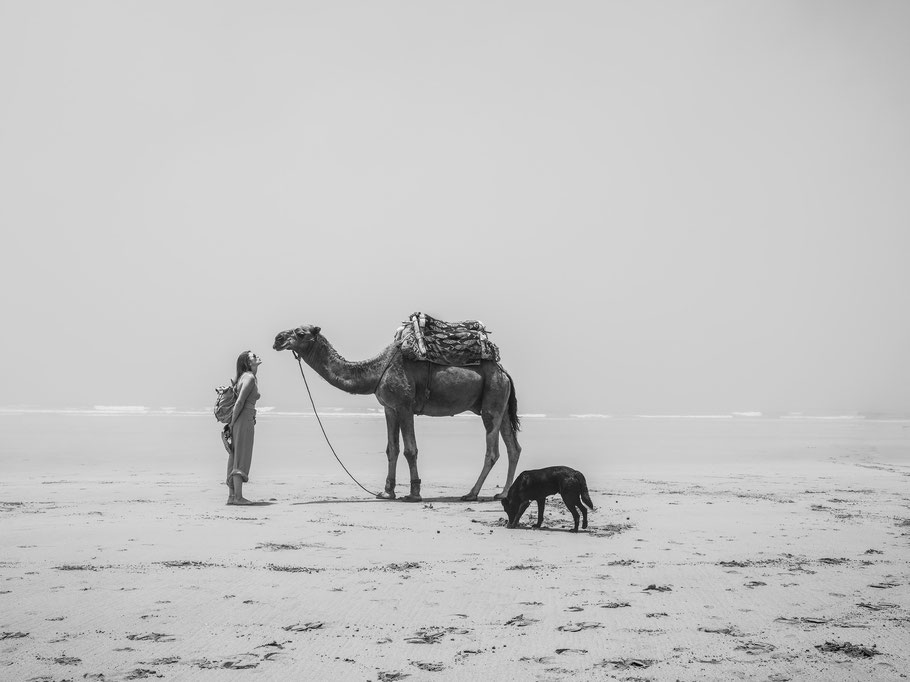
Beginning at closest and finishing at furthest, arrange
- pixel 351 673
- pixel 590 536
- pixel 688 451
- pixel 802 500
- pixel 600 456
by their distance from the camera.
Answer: pixel 351 673, pixel 590 536, pixel 802 500, pixel 600 456, pixel 688 451

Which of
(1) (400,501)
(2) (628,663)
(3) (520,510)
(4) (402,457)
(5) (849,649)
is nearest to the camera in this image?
(2) (628,663)

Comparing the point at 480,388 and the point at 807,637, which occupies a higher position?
the point at 480,388

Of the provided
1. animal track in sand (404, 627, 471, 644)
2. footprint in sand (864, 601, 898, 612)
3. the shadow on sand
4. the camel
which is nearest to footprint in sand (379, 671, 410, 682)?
animal track in sand (404, 627, 471, 644)

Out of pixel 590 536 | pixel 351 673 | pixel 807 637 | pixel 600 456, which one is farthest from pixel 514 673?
pixel 600 456

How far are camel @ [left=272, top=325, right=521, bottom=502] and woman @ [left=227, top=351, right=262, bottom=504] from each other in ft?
3.56

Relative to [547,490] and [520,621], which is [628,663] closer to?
[520,621]

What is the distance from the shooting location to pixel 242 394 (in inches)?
468

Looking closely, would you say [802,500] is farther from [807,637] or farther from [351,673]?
[351,673]

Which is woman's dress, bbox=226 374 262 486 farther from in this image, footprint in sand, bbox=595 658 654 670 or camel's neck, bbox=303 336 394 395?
footprint in sand, bbox=595 658 654 670

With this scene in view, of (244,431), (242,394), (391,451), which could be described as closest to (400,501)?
(391,451)

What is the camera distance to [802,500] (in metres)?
12.8

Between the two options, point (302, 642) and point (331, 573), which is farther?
point (331, 573)

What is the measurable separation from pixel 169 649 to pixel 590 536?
5.49 m

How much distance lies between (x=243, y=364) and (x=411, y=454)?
118 inches
